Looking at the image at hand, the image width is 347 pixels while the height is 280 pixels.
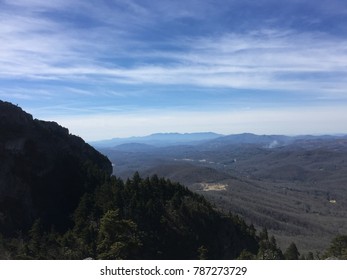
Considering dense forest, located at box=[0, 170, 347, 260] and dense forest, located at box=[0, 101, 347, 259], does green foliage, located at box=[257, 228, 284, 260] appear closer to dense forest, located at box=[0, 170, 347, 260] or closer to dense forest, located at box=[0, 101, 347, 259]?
dense forest, located at box=[0, 170, 347, 260]

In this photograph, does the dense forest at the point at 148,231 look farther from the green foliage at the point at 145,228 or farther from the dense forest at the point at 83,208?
the dense forest at the point at 83,208

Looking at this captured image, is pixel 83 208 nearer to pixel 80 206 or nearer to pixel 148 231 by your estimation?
pixel 80 206

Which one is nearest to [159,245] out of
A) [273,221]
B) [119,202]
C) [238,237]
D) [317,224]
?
[119,202]

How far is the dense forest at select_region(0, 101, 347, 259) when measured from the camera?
44.0m

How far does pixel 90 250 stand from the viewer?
36.8 meters

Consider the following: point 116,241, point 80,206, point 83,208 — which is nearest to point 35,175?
point 80,206

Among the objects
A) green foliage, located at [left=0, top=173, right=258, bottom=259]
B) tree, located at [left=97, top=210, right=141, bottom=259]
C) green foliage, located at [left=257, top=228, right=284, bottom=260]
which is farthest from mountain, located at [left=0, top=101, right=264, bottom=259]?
tree, located at [left=97, top=210, right=141, bottom=259]

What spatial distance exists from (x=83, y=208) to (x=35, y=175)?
1009 cm

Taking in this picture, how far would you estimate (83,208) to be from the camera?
5056cm

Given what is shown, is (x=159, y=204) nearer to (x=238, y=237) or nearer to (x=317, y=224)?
(x=238, y=237)

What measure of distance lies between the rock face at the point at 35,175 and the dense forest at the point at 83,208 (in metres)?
0.13

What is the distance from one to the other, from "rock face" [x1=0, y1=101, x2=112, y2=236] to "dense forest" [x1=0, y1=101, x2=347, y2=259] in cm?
13

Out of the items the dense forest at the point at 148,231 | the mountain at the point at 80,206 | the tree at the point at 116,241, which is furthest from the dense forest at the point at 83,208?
the tree at the point at 116,241

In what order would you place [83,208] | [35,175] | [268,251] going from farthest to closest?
[35,175] → [83,208] → [268,251]
